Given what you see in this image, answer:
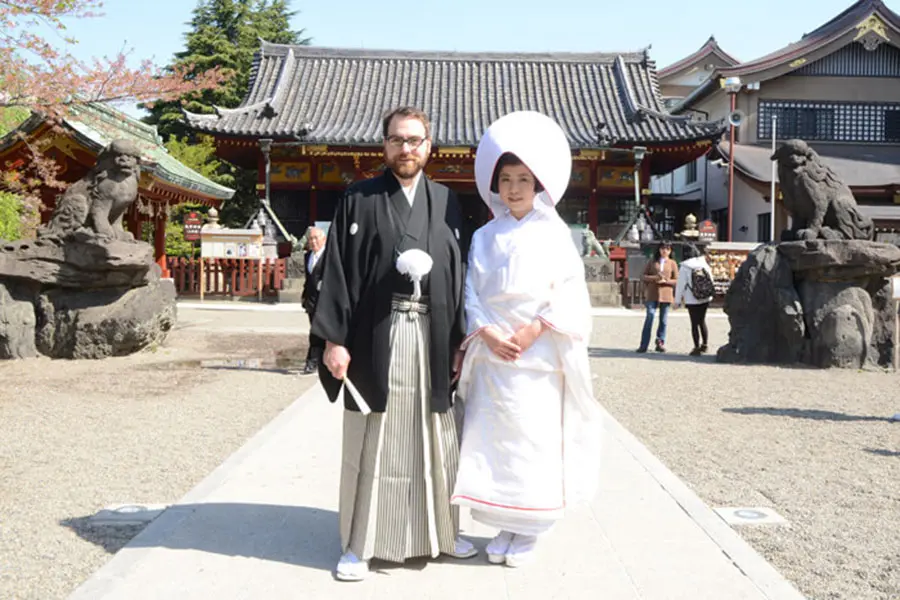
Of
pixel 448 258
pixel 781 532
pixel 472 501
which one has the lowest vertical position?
pixel 781 532

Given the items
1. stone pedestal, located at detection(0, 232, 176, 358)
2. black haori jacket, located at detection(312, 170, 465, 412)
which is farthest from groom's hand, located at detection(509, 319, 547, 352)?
stone pedestal, located at detection(0, 232, 176, 358)

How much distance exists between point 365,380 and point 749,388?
6097 millimetres

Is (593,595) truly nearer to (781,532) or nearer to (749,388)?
(781,532)

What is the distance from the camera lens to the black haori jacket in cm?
324

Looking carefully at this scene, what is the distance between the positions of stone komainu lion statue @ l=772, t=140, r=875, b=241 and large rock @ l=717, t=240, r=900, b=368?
39cm

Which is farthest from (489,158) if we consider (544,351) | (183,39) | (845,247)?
(183,39)

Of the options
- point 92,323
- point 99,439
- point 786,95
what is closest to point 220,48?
point 786,95

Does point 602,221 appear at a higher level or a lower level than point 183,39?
lower

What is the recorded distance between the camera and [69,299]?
9758 millimetres

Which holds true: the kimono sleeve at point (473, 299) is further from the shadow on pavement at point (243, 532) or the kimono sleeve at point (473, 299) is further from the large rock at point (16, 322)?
the large rock at point (16, 322)

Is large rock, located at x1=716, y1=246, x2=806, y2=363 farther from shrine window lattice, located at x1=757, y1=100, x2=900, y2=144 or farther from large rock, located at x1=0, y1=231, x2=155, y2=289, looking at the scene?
shrine window lattice, located at x1=757, y1=100, x2=900, y2=144

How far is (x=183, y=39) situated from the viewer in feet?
98.7

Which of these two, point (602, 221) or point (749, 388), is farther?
point (602, 221)

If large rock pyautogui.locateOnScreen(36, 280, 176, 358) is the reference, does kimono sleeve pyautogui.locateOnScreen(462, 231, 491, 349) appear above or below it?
above
